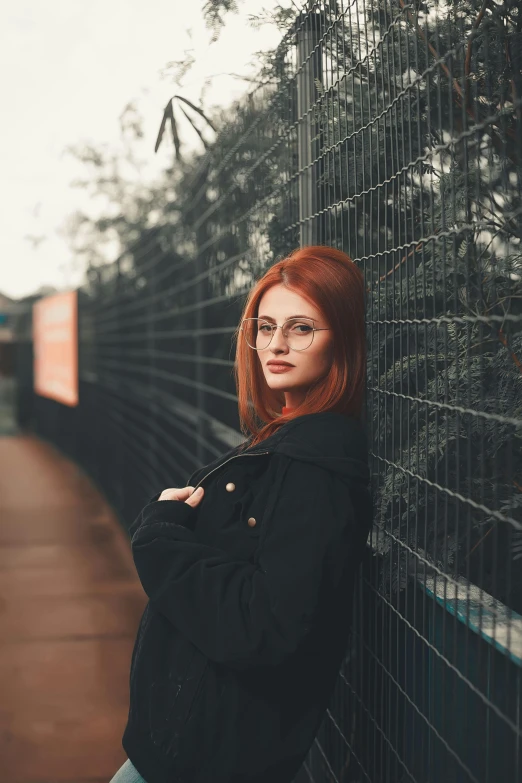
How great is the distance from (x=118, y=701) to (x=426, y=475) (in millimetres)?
2890

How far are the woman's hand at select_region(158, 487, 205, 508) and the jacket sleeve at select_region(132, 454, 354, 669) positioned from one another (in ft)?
0.53

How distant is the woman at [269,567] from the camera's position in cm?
170

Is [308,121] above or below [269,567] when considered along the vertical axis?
above

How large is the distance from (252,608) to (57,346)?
11.9 m

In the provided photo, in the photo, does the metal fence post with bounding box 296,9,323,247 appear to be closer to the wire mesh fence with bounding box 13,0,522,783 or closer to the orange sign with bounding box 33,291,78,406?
the wire mesh fence with bounding box 13,0,522,783

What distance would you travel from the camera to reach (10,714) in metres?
4.09

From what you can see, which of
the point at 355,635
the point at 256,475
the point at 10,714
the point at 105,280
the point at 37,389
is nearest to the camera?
the point at 256,475

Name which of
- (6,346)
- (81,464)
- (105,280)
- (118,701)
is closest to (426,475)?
(118,701)

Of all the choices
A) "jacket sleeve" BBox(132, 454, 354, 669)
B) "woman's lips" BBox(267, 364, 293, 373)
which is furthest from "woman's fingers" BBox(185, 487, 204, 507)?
"woman's lips" BBox(267, 364, 293, 373)

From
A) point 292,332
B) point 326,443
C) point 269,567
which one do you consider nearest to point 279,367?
point 292,332

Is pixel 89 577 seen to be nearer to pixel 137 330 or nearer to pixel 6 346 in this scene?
pixel 137 330

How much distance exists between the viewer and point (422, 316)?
1816mm

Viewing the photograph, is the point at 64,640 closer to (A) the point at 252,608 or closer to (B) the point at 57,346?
(A) the point at 252,608

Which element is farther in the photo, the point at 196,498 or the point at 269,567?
the point at 196,498
